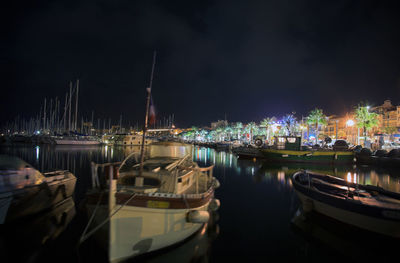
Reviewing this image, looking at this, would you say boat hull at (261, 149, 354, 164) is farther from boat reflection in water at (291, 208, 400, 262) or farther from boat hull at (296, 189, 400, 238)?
boat reflection in water at (291, 208, 400, 262)

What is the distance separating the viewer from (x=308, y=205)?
12047 millimetres

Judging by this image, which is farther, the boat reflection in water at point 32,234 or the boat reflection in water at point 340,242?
the boat reflection in water at point 340,242

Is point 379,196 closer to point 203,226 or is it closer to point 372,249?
point 372,249

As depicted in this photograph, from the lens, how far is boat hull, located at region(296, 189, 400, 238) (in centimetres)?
906

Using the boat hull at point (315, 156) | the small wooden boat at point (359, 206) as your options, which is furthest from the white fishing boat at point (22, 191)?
the boat hull at point (315, 156)

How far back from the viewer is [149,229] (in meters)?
6.69

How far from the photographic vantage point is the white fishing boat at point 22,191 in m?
9.15

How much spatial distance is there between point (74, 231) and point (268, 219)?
33.5 ft

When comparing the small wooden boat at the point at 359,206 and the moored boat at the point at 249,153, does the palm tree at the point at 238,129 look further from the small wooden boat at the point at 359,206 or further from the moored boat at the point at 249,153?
the small wooden boat at the point at 359,206

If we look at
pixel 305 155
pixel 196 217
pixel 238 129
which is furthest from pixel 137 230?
pixel 238 129

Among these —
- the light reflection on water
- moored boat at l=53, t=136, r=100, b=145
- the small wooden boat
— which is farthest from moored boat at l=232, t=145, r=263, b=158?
moored boat at l=53, t=136, r=100, b=145

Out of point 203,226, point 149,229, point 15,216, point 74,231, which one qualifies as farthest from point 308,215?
point 15,216

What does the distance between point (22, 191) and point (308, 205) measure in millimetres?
14893

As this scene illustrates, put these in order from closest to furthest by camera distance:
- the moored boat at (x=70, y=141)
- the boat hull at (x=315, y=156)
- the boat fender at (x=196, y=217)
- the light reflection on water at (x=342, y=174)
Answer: the boat fender at (x=196, y=217)
the light reflection on water at (x=342, y=174)
the boat hull at (x=315, y=156)
the moored boat at (x=70, y=141)
